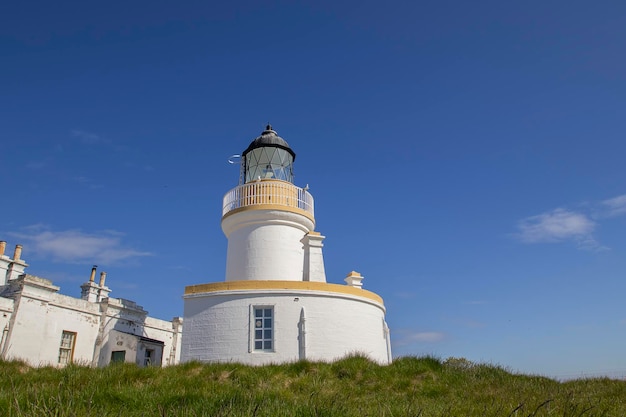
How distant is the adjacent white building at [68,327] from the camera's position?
15.3 metres

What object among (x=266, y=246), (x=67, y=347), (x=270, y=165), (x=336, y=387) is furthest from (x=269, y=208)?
(x=67, y=347)

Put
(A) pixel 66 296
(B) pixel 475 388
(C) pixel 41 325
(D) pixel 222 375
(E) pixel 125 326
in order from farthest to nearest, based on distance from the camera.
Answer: (E) pixel 125 326 < (A) pixel 66 296 < (C) pixel 41 325 < (D) pixel 222 375 < (B) pixel 475 388

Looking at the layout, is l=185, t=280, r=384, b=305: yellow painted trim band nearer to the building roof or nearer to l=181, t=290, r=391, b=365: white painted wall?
l=181, t=290, r=391, b=365: white painted wall

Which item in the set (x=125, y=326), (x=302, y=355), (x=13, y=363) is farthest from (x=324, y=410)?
(x=125, y=326)

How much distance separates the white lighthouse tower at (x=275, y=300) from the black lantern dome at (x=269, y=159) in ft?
2.80

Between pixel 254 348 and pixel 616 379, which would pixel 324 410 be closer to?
pixel 254 348

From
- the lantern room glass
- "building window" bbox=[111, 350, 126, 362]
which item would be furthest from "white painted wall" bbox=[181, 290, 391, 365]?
the lantern room glass

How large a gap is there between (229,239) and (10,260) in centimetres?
971

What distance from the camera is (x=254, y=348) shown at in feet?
45.4

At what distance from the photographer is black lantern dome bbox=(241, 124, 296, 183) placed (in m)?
18.4

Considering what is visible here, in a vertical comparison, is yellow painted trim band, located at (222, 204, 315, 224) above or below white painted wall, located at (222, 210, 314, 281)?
above

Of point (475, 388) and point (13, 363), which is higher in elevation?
point (13, 363)

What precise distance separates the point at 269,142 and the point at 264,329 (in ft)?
24.9

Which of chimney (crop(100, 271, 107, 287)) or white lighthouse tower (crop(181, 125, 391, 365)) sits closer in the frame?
white lighthouse tower (crop(181, 125, 391, 365))
